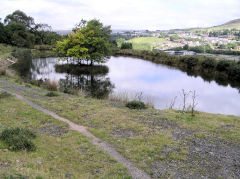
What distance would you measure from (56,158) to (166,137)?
15.3 feet

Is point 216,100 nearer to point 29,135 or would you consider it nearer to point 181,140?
point 181,140

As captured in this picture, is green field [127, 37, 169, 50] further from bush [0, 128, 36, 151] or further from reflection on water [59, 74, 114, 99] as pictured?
bush [0, 128, 36, 151]

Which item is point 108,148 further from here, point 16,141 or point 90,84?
point 90,84

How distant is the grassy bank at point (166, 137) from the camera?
22.2ft

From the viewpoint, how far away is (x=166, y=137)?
9.02 metres

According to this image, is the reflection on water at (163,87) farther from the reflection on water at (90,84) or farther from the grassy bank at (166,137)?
the grassy bank at (166,137)

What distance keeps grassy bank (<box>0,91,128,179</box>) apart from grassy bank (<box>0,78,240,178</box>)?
948 mm

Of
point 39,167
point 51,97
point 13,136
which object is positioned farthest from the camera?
point 51,97

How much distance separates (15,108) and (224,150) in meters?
10.9

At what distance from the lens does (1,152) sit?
6254 millimetres

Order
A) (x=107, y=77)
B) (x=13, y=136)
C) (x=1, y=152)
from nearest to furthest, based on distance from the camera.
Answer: (x=1, y=152), (x=13, y=136), (x=107, y=77)

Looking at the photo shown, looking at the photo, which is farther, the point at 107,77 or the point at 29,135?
the point at 107,77

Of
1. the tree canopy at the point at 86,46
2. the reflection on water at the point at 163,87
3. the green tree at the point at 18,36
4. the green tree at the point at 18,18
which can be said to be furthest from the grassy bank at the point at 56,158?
the green tree at the point at 18,18

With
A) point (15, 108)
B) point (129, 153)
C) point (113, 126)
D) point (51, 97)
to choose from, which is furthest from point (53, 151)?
point (51, 97)
